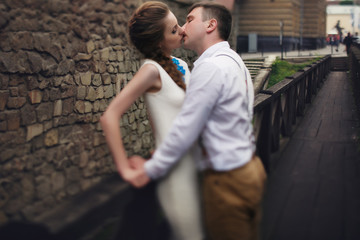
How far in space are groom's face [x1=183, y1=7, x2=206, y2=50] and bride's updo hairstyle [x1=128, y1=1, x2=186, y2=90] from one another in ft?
0.34

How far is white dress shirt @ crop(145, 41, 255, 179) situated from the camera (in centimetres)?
128

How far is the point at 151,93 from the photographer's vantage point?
4.56 ft

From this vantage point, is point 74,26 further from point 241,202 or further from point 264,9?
point 264,9

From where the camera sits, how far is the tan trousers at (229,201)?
1.37 m

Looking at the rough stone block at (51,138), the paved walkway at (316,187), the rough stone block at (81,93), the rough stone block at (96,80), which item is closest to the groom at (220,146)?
the paved walkway at (316,187)

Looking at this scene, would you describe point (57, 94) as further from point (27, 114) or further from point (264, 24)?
point (264, 24)

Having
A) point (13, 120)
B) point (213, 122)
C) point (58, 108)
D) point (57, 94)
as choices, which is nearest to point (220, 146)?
point (213, 122)

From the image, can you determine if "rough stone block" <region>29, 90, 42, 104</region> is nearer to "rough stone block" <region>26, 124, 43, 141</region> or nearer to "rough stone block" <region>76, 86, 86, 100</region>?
"rough stone block" <region>26, 124, 43, 141</region>

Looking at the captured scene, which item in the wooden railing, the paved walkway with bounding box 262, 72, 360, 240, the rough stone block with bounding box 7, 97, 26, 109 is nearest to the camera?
the paved walkway with bounding box 262, 72, 360, 240

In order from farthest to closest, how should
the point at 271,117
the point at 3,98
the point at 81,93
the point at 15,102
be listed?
the point at 81,93 → the point at 15,102 → the point at 3,98 → the point at 271,117

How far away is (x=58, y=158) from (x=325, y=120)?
4.91 m

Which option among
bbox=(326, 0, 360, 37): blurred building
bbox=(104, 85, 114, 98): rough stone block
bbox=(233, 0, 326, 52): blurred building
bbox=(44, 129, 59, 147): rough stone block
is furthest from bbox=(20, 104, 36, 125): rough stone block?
bbox=(326, 0, 360, 37): blurred building

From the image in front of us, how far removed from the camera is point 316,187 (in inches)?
135

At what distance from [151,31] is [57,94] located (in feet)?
20.2
